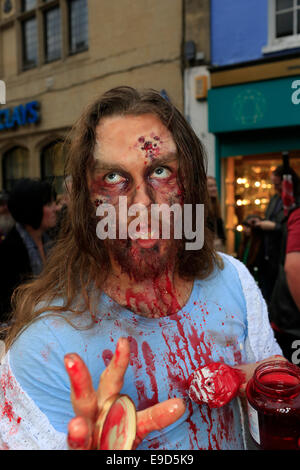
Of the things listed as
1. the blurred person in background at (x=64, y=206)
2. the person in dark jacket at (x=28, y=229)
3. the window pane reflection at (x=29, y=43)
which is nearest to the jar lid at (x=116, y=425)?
the blurred person in background at (x=64, y=206)

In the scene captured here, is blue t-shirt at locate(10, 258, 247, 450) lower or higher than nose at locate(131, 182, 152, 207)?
lower

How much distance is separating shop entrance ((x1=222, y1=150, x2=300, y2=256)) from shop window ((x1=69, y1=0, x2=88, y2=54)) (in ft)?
11.4

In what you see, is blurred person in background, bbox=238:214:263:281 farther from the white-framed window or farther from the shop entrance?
the white-framed window

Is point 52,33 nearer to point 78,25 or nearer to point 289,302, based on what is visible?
point 78,25

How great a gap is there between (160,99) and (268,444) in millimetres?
780

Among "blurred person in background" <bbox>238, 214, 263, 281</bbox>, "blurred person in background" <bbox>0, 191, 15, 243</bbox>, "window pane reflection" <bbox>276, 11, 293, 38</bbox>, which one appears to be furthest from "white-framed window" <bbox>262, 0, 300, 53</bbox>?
"blurred person in background" <bbox>0, 191, 15, 243</bbox>

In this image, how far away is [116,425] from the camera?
0.61m

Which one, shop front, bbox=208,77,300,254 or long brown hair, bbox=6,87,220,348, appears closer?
long brown hair, bbox=6,87,220,348

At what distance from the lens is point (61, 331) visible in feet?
2.64

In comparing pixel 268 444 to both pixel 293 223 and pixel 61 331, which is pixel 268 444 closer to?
pixel 61 331

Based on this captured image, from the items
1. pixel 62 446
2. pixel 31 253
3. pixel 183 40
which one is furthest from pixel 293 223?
pixel 183 40

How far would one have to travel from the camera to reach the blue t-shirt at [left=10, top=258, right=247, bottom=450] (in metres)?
0.76

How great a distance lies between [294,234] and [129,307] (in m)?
1.00

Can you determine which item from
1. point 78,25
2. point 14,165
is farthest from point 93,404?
point 14,165
